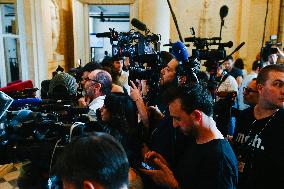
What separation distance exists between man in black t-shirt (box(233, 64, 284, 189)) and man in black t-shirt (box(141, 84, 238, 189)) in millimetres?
441

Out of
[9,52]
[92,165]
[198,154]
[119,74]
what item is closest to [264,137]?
[198,154]

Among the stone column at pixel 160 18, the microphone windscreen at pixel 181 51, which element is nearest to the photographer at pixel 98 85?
the microphone windscreen at pixel 181 51

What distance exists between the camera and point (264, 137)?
5.77 ft

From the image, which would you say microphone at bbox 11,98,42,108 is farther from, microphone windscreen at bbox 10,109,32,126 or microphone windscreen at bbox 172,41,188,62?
microphone windscreen at bbox 172,41,188,62

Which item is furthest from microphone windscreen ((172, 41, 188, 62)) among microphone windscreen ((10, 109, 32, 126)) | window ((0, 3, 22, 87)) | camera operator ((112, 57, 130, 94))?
window ((0, 3, 22, 87))

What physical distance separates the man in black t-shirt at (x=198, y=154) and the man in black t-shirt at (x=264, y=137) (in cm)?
44

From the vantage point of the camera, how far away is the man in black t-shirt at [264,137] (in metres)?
1.69

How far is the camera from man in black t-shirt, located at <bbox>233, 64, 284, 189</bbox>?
1688mm

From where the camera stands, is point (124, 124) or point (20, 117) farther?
point (124, 124)

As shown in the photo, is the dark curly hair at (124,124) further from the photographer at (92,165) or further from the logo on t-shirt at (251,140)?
the photographer at (92,165)

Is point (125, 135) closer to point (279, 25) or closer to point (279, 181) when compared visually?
point (279, 181)

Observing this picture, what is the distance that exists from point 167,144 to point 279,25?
659 cm

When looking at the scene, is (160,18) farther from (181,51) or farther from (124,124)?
(124,124)

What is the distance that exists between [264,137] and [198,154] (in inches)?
23.2
